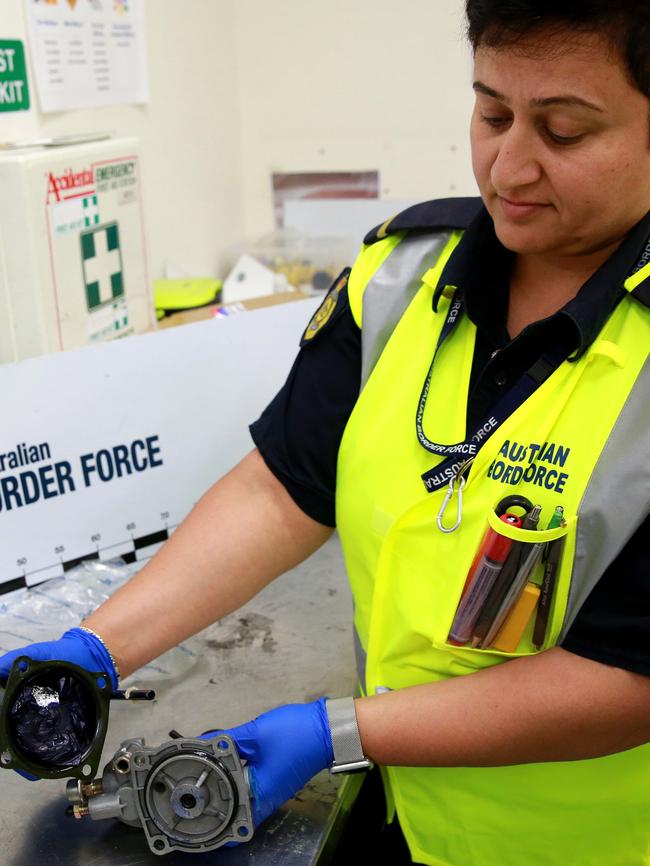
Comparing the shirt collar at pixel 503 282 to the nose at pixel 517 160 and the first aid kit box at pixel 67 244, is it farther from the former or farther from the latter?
the first aid kit box at pixel 67 244

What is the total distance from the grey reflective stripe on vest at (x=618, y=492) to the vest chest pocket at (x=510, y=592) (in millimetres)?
19

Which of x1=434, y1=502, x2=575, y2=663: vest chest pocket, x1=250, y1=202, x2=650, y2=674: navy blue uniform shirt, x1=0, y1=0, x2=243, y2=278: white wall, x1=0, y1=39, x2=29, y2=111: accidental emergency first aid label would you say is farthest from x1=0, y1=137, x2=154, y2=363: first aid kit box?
x1=434, y1=502, x2=575, y2=663: vest chest pocket

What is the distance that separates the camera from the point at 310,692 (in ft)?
3.61

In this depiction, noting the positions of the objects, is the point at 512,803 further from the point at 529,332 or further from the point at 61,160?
the point at 61,160

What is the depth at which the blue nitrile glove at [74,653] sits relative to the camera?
92 cm

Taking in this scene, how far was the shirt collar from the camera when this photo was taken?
81 cm

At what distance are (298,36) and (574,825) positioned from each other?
76.9 inches

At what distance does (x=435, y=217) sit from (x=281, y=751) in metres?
0.59

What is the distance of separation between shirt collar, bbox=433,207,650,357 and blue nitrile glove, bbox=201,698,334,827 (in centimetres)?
42

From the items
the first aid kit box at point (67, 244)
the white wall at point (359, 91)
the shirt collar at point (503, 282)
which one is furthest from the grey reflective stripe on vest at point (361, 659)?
the white wall at point (359, 91)

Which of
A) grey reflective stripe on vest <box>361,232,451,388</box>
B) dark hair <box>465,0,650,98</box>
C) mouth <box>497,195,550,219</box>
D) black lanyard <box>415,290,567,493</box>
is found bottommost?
black lanyard <box>415,290,567,493</box>

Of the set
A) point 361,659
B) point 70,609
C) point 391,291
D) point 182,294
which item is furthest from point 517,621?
point 182,294

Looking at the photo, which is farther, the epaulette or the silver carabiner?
the epaulette

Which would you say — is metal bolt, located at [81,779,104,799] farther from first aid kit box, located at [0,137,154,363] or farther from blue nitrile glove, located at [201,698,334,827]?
first aid kit box, located at [0,137,154,363]
